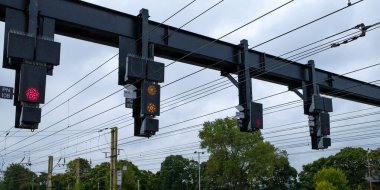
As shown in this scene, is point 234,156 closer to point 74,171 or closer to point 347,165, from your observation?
point 347,165

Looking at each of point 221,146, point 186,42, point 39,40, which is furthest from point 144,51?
point 221,146

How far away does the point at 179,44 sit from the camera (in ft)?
41.2

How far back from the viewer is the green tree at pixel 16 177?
4188 inches

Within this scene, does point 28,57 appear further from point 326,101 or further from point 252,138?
point 252,138

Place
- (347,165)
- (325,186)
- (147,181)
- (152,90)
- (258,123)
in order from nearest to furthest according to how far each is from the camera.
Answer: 1. (152,90)
2. (258,123)
3. (325,186)
4. (347,165)
5. (147,181)

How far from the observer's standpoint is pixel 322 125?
13.7 meters

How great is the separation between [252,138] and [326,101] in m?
47.7

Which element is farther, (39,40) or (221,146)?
(221,146)

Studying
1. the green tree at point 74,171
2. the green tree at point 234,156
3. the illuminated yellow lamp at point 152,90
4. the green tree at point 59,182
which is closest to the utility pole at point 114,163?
A: the illuminated yellow lamp at point 152,90

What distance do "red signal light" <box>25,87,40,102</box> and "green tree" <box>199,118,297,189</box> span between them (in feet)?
166

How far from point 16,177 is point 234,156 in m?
68.1

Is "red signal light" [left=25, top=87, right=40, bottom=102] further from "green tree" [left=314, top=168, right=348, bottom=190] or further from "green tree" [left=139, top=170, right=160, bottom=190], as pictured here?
"green tree" [left=139, top=170, right=160, bottom=190]

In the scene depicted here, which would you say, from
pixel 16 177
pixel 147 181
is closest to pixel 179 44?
pixel 147 181

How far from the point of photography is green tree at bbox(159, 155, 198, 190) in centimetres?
8888
